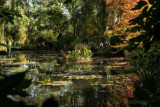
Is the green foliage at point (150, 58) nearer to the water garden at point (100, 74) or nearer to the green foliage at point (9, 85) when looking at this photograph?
the water garden at point (100, 74)

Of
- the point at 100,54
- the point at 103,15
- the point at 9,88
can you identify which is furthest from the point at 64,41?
the point at 9,88

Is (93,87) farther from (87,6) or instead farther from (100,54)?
(87,6)

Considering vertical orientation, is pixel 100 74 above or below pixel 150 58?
below

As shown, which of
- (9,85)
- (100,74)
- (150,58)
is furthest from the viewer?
(100,74)

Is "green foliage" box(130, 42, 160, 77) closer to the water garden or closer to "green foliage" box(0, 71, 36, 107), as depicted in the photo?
the water garden

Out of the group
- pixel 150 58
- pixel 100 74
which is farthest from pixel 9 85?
pixel 100 74

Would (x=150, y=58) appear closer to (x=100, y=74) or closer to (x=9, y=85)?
(x=9, y=85)

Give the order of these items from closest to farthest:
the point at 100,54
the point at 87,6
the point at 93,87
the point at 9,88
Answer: the point at 9,88 < the point at 93,87 < the point at 100,54 < the point at 87,6

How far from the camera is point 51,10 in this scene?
32875 millimetres

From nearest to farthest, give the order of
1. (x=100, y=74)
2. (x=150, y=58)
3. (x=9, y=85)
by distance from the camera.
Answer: (x=9, y=85) → (x=150, y=58) → (x=100, y=74)

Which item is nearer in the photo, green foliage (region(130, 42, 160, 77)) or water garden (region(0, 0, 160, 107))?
water garden (region(0, 0, 160, 107))

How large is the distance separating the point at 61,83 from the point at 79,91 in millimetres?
1129

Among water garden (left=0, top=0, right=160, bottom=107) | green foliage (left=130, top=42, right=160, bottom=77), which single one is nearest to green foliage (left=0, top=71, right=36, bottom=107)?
water garden (left=0, top=0, right=160, bottom=107)

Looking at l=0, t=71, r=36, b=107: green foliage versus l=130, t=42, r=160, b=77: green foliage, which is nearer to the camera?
l=0, t=71, r=36, b=107: green foliage
